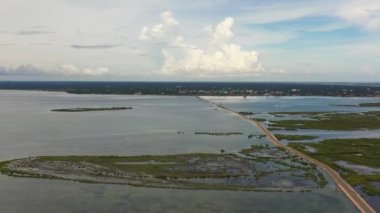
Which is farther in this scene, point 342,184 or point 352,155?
point 352,155

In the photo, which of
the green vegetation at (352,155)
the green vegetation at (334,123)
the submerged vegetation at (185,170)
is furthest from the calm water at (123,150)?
the green vegetation at (334,123)

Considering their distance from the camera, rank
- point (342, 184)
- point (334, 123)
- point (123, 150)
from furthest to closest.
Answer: point (334, 123)
point (123, 150)
point (342, 184)

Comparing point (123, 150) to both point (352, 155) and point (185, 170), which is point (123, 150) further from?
point (352, 155)

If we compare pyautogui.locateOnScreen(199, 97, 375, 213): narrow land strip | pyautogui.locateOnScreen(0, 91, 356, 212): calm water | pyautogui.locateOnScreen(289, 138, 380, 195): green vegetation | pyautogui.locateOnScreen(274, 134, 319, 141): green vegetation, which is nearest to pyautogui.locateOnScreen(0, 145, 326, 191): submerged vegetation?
pyautogui.locateOnScreen(199, 97, 375, 213): narrow land strip

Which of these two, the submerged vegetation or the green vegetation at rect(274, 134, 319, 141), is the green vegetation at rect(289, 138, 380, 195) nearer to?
the submerged vegetation

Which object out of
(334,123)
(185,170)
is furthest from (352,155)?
(334,123)

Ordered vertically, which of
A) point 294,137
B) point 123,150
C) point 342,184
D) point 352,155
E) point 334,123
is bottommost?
point 342,184
